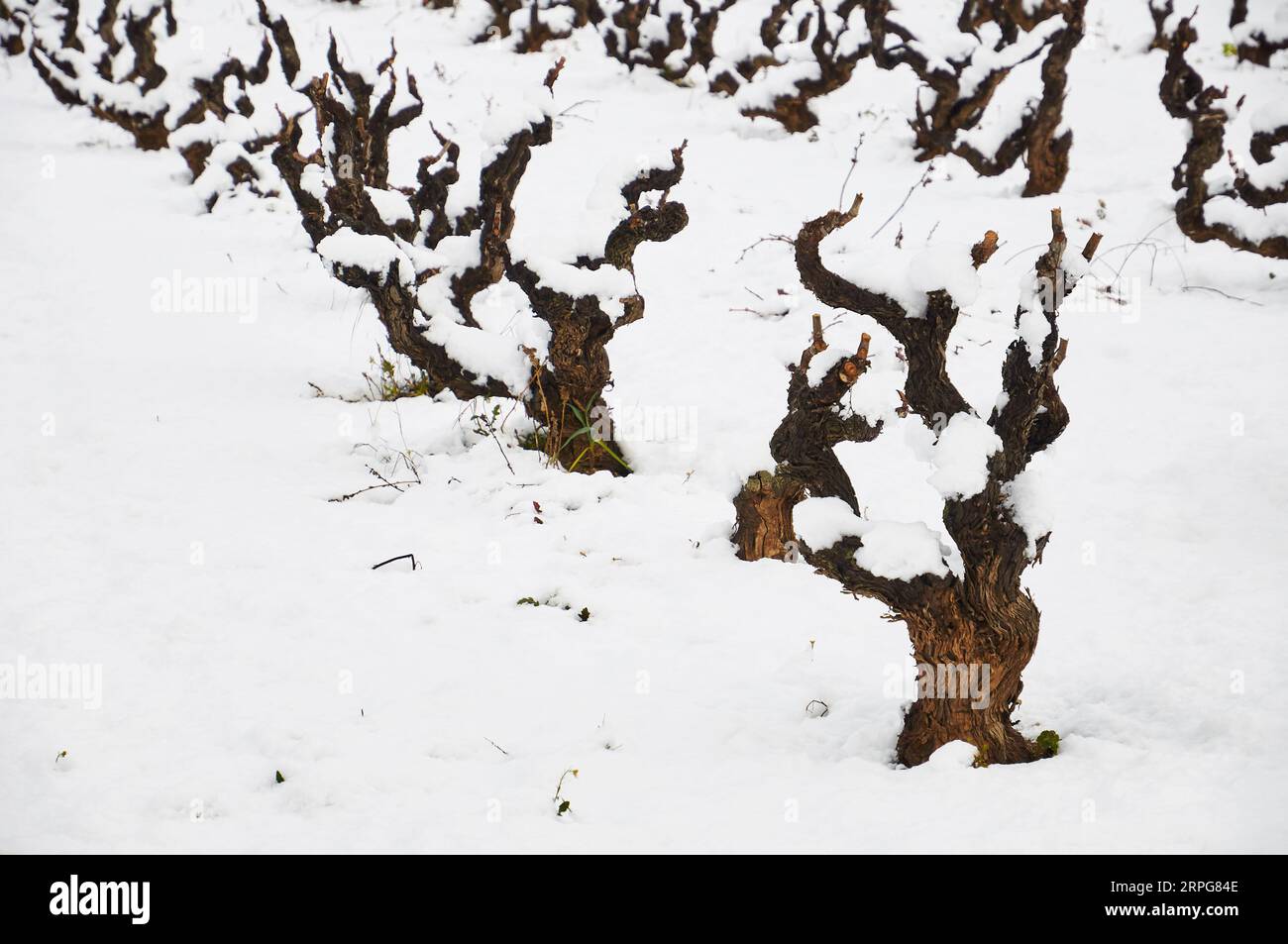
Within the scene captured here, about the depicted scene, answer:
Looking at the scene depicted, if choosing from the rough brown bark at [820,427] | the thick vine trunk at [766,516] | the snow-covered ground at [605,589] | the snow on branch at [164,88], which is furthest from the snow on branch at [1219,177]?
the snow on branch at [164,88]

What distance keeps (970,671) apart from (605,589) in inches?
57.7

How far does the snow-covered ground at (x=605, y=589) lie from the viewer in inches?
93.0

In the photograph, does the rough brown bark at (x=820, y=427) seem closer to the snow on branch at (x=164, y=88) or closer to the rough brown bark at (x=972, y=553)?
the rough brown bark at (x=972, y=553)

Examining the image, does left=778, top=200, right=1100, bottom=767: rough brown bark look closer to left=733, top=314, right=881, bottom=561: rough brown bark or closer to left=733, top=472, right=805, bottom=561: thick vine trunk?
left=733, top=314, right=881, bottom=561: rough brown bark

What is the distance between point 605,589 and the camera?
356cm

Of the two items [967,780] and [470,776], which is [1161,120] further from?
[470,776]

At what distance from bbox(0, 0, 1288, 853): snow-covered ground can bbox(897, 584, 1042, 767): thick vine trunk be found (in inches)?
4.1

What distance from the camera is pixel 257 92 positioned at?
12.1m

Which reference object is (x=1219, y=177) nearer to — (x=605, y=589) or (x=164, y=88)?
(x=605, y=589)

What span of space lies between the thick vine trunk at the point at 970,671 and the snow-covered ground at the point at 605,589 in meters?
0.11

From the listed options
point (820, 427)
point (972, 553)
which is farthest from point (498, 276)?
point (972, 553)

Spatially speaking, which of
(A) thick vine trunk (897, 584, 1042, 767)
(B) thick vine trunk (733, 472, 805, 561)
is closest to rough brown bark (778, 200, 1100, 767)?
(A) thick vine trunk (897, 584, 1042, 767)

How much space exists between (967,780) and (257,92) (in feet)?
41.9
